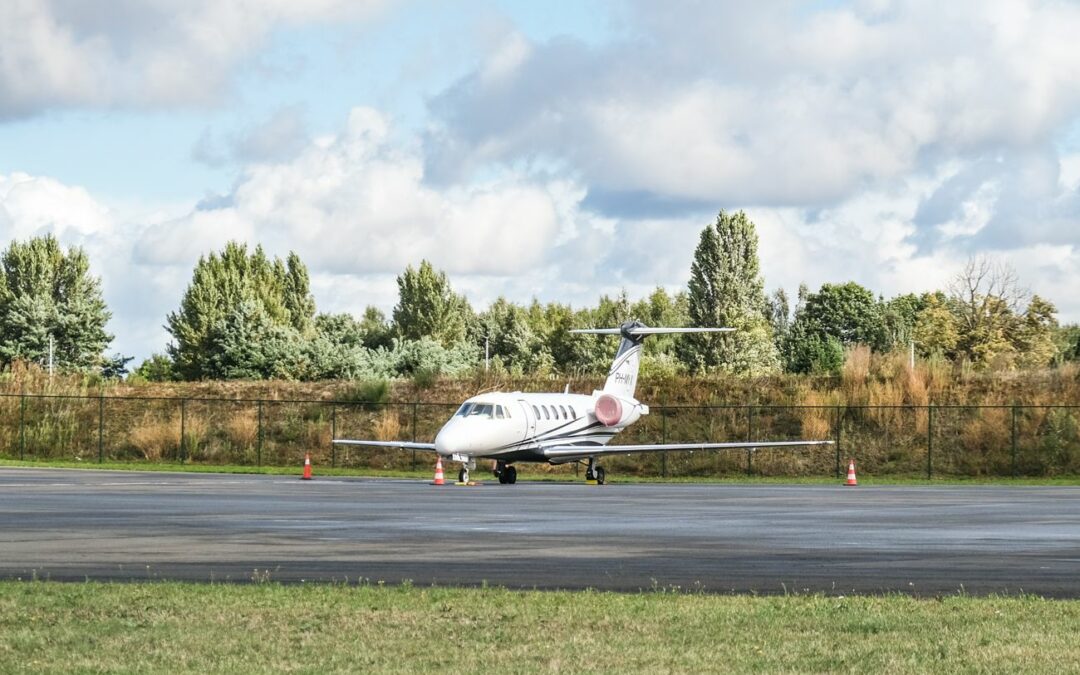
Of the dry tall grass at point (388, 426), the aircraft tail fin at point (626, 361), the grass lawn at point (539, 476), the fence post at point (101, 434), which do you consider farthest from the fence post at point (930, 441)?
the fence post at point (101, 434)

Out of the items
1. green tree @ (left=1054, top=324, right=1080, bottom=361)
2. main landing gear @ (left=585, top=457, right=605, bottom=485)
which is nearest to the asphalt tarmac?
main landing gear @ (left=585, top=457, right=605, bottom=485)

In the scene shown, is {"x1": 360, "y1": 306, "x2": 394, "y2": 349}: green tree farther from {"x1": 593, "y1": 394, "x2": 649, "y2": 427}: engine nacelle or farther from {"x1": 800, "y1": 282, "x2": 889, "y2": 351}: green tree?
{"x1": 593, "y1": 394, "x2": 649, "y2": 427}: engine nacelle

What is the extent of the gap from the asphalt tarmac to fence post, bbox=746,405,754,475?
72.4ft

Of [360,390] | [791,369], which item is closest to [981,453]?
[360,390]

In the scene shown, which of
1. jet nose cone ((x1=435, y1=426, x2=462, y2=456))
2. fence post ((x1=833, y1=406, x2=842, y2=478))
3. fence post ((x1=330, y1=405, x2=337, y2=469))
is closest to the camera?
jet nose cone ((x1=435, y1=426, x2=462, y2=456))

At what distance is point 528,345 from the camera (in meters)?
150

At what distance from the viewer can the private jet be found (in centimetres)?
4691

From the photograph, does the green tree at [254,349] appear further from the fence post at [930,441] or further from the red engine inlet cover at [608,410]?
the fence post at [930,441]

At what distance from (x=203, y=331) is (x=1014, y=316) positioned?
59.4 metres

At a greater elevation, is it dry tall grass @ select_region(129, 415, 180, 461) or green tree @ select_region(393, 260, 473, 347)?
green tree @ select_region(393, 260, 473, 347)

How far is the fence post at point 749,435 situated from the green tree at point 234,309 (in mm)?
35419

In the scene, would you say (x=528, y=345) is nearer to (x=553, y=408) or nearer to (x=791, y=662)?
(x=553, y=408)

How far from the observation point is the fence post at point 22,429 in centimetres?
6162

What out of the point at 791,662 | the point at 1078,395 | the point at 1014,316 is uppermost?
the point at 1014,316
